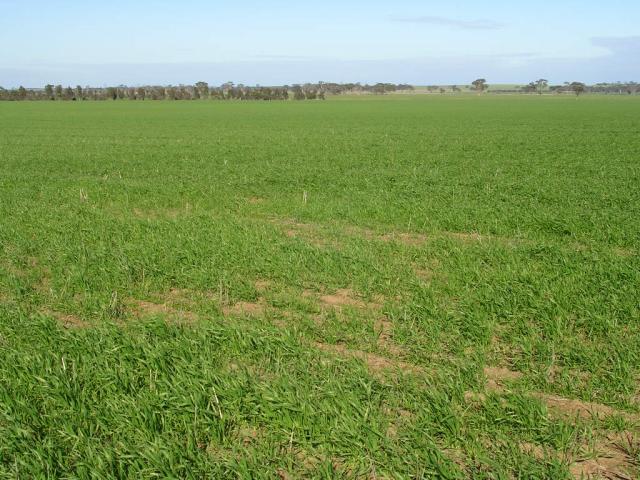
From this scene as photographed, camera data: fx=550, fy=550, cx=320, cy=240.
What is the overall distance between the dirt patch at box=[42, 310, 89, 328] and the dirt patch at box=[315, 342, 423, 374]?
249 cm

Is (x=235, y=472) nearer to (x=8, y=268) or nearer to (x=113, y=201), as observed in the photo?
(x=8, y=268)

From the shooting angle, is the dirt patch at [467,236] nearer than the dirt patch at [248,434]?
No

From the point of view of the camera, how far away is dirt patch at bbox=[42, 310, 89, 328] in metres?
5.64

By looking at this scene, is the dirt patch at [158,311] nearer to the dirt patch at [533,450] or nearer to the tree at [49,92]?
the dirt patch at [533,450]

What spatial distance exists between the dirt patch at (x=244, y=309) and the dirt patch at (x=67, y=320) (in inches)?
57.0

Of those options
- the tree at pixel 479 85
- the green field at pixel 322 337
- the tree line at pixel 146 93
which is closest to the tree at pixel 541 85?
the tree at pixel 479 85

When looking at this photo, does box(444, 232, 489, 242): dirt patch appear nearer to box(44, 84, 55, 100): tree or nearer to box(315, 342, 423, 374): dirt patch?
box(315, 342, 423, 374): dirt patch

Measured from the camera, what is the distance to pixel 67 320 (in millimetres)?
5812

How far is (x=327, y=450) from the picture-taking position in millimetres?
3479

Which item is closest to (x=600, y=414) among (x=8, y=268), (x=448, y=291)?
(x=448, y=291)

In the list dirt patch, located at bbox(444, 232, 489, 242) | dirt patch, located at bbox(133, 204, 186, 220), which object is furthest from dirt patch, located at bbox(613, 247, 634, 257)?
dirt patch, located at bbox(133, 204, 186, 220)

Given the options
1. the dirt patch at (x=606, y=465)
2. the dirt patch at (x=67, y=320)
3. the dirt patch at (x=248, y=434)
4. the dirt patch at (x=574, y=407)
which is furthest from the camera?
the dirt patch at (x=67, y=320)

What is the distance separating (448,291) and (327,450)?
3288 mm

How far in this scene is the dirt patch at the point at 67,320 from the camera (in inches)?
222
